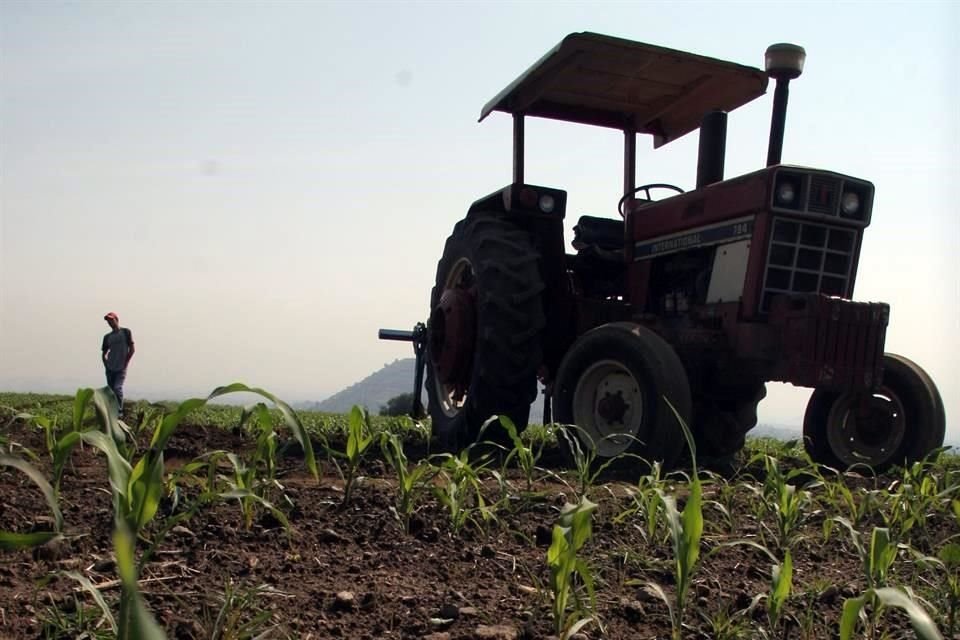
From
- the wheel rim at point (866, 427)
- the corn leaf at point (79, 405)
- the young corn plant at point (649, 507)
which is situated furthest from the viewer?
the wheel rim at point (866, 427)

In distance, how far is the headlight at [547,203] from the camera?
5711 millimetres

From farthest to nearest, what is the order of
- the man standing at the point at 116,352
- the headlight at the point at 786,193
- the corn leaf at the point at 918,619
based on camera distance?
the man standing at the point at 116,352 < the headlight at the point at 786,193 < the corn leaf at the point at 918,619

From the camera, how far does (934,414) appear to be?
4.91 metres

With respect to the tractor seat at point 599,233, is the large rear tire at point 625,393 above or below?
below

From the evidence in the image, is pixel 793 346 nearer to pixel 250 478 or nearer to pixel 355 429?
pixel 355 429

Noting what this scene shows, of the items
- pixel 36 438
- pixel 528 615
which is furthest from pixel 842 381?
pixel 36 438

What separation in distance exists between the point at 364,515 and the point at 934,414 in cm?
379

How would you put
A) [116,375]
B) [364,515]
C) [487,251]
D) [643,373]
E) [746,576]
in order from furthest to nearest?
1. [116,375]
2. [487,251]
3. [643,373]
4. [364,515]
5. [746,576]

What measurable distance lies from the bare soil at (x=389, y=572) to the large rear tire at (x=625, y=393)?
1.27 m

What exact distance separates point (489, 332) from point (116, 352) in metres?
5.58

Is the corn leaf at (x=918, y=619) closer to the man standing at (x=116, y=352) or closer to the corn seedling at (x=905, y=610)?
the corn seedling at (x=905, y=610)

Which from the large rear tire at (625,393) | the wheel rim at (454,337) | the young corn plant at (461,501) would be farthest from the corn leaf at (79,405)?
the wheel rim at (454,337)

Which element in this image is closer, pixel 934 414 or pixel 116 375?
pixel 934 414

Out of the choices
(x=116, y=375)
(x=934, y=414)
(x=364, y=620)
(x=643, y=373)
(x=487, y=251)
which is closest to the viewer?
(x=364, y=620)
